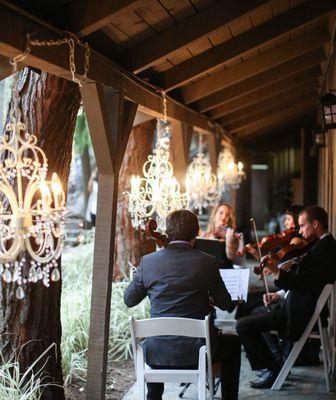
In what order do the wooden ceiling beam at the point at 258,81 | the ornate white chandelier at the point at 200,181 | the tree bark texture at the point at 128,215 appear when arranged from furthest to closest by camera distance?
the ornate white chandelier at the point at 200,181 < the wooden ceiling beam at the point at 258,81 < the tree bark texture at the point at 128,215

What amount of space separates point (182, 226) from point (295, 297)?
4.23ft

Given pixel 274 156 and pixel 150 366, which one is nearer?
pixel 150 366

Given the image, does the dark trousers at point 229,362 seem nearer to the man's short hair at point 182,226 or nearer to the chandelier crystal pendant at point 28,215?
the man's short hair at point 182,226

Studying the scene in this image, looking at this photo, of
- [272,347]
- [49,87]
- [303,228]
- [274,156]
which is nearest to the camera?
[49,87]

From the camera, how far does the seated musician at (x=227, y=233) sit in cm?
636

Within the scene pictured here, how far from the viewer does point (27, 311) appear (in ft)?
13.3

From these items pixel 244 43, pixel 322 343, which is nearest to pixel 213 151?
pixel 244 43

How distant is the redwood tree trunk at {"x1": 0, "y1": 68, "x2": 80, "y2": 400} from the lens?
4.00m

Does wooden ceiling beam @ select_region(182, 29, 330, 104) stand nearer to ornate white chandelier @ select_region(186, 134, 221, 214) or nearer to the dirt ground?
ornate white chandelier @ select_region(186, 134, 221, 214)

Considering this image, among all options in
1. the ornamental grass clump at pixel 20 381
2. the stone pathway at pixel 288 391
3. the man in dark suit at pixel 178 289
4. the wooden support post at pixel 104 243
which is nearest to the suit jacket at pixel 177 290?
the man in dark suit at pixel 178 289

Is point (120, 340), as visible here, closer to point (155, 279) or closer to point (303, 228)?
point (303, 228)

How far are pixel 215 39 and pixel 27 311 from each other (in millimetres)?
2619

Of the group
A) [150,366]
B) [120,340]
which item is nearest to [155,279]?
[150,366]

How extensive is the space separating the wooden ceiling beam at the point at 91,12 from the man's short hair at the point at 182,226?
3.64 ft
